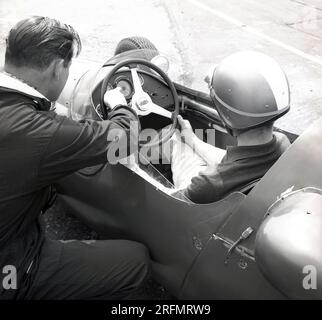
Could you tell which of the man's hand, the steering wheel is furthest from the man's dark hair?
the man's hand

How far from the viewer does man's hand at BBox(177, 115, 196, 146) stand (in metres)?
3.38

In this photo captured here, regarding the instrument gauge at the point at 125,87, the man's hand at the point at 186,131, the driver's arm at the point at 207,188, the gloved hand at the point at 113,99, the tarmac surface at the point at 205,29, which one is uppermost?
the gloved hand at the point at 113,99

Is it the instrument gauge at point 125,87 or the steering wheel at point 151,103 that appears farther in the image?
the instrument gauge at point 125,87

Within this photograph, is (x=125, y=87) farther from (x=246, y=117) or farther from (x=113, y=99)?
(x=246, y=117)

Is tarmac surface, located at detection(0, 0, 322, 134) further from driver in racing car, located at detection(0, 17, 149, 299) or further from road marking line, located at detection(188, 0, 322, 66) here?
driver in racing car, located at detection(0, 17, 149, 299)

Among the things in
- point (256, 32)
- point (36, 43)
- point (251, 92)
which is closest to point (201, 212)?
point (251, 92)

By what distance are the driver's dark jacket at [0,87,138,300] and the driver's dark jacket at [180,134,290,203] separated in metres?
0.51

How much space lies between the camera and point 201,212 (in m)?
2.50

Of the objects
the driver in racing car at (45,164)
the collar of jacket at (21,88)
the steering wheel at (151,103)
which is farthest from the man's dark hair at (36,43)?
the steering wheel at (151,103)

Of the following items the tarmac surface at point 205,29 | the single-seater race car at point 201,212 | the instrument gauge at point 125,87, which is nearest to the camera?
the single-seater race car at point 201,212

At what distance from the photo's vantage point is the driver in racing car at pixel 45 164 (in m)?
2.36

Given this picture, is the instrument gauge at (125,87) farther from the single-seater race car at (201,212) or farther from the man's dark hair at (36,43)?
the man's dark hair at (36,43)

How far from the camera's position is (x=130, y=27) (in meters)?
7.70
